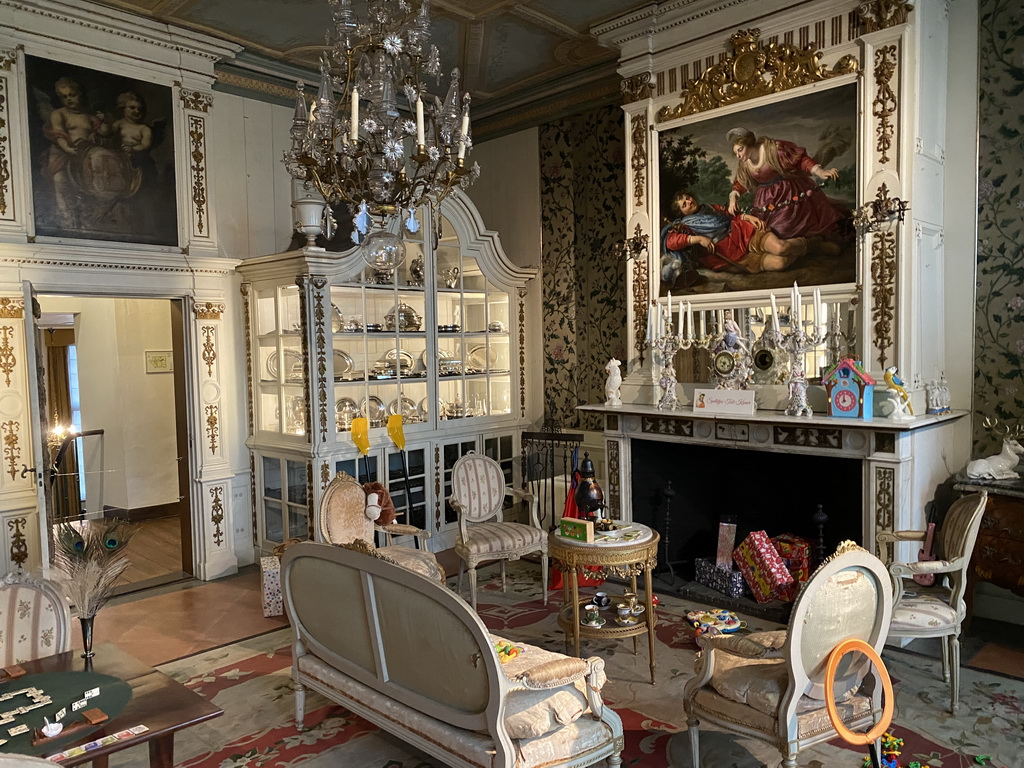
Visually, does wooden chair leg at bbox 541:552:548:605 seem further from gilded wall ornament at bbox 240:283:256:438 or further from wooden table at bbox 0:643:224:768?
wooden table at bbox 0:643:224:768

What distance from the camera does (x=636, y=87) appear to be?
211 inches

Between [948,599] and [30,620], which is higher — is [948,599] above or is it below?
below

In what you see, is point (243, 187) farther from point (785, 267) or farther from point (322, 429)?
point (785, 267)

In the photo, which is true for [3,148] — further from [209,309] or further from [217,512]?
[217,512]

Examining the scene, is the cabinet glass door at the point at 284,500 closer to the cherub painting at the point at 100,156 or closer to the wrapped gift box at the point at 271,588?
the wrapped gift box at the point at 271,588

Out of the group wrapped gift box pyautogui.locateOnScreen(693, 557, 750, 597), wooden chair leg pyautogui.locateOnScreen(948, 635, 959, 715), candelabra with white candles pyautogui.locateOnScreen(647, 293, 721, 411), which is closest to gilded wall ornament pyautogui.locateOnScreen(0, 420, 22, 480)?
candelabra with white candles pyautogui.locateOnScreen(647, 293, 721, 411)

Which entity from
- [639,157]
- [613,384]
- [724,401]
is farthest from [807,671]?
[639,157]

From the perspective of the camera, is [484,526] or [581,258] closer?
[484,526]

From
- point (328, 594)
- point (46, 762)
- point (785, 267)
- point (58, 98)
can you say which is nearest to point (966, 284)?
point (785, 267)

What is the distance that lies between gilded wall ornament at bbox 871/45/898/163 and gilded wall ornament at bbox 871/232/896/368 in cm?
46

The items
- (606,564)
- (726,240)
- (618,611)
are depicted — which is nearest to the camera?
(606,564)

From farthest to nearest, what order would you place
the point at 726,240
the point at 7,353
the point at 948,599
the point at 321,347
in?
the point at 321,347 → the point at 726,240 → the point at 7,353 → the point at 948,599

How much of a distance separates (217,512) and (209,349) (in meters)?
1.24

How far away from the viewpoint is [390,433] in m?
5.68
